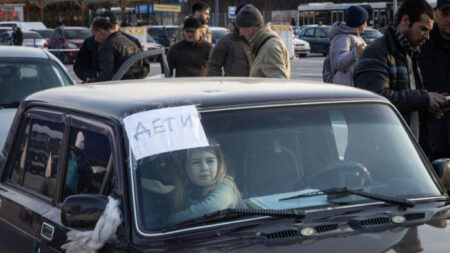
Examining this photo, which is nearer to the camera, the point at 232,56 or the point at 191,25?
the point at 232,56

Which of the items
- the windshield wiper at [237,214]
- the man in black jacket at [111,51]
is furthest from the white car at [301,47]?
the windshield wiper at [237,214]

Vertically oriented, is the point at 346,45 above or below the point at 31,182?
above

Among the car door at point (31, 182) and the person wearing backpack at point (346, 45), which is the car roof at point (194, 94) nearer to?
the car door at point (31, 182)

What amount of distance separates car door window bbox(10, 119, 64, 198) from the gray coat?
3974 mm

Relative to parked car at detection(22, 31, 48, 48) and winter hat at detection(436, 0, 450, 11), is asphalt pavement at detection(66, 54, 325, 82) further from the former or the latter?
winter hat at detection(436, 0, 450, 11)

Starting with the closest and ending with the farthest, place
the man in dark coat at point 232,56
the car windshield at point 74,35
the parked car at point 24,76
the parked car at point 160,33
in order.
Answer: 1. the man in dark coat at point 232,56
2. the parked car at point 24,76
3. the car windshield at point 74,35
4. the parked car at point 160,33

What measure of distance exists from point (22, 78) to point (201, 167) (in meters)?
5.78

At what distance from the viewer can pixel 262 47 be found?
7.74 m

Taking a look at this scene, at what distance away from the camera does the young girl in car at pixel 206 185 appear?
10.9ft

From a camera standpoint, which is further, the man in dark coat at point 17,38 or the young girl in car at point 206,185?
the man in dark coat at point 17,38

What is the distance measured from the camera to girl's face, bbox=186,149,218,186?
11.1 feet

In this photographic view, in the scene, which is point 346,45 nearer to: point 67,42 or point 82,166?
point 82,166

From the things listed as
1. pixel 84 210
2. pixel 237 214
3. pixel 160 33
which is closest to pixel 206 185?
pixel 237 214

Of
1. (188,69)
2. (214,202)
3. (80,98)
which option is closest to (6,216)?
(80,98)
